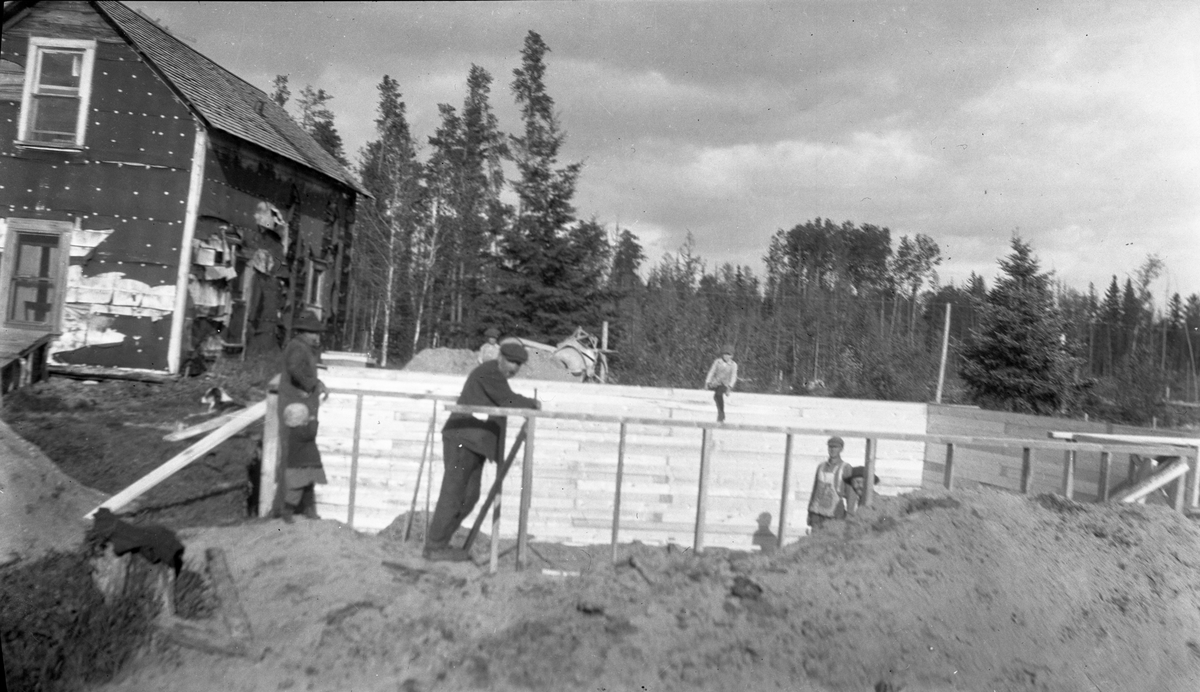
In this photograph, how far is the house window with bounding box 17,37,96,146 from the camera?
5.90 meters

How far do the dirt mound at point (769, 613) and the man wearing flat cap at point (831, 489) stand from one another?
84 centimetres

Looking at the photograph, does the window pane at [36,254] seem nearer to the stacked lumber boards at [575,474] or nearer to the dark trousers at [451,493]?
the stacked lumber boards at [575,474]

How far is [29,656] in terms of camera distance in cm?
396

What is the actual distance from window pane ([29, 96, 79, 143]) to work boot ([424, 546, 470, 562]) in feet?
14.7

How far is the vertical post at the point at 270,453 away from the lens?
599 cm

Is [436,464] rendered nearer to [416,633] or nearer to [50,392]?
[50,392]

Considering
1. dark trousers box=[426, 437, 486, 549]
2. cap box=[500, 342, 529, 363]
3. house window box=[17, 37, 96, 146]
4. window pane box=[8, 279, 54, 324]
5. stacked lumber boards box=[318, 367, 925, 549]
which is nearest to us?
dark trousers box=[426, 437, 486, 549]

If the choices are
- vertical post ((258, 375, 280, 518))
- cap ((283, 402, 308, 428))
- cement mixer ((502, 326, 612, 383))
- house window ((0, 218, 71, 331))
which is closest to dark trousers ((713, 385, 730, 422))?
cap ((283, 402, 308, 428))

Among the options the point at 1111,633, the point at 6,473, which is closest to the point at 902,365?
the point at 1111,633

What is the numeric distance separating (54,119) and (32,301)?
1.51m

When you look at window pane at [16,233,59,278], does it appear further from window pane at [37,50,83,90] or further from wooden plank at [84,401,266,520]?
wooden plank at [84,401,266,520]

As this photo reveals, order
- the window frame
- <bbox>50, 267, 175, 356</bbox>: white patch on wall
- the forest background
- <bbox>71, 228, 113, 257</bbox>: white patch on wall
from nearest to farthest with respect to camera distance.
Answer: <bbox>71, 228, 113, 257</bbox>: white patch on wall, <bbox>50, 267, 175, 356</bbox>: white patch on wall, the window frame, the forest background

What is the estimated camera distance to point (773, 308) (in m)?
19.4

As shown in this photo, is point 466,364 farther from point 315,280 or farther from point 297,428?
point 297,428
